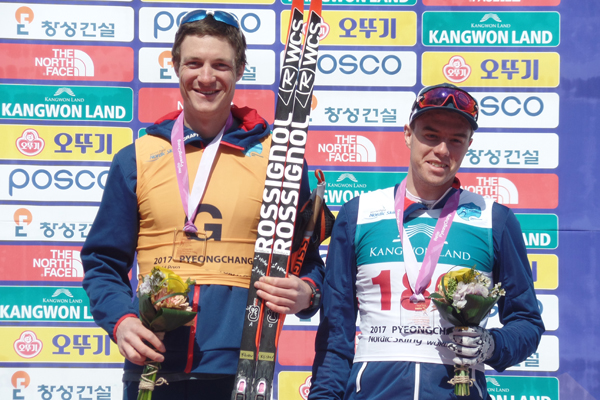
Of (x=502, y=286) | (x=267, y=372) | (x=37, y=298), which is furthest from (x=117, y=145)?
(x=502, y=286)

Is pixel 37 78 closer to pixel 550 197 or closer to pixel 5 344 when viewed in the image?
pixel 5 344

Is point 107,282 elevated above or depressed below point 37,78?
below

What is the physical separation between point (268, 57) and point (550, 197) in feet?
6.81

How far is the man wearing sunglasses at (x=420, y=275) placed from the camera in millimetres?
1877

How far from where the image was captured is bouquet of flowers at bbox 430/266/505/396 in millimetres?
1761

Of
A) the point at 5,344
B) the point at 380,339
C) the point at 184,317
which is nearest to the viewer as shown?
the point at 184,317

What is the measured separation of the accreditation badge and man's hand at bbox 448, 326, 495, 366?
33.8 inches

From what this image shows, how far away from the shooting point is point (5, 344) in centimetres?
377

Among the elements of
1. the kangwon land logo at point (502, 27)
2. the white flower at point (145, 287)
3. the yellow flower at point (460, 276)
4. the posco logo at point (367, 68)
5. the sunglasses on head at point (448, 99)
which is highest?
the kangwon land logo at point (502, 27)

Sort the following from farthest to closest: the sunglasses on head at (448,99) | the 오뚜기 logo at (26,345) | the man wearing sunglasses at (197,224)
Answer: the 오뚜기 logo at (26,345) < the sunglasses on head at (448,99) < the man wearing sunglasses at (197,224)

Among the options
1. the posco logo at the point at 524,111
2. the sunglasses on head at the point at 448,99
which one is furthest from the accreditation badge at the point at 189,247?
the posco logo at the point at 524,111

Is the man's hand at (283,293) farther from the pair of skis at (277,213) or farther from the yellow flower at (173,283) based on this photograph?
the yellow flower at (173,283)

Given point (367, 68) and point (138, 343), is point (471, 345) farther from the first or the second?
point (367, 68)

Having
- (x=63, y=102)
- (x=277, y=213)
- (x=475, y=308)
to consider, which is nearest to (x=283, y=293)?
(x=277, y=213)
